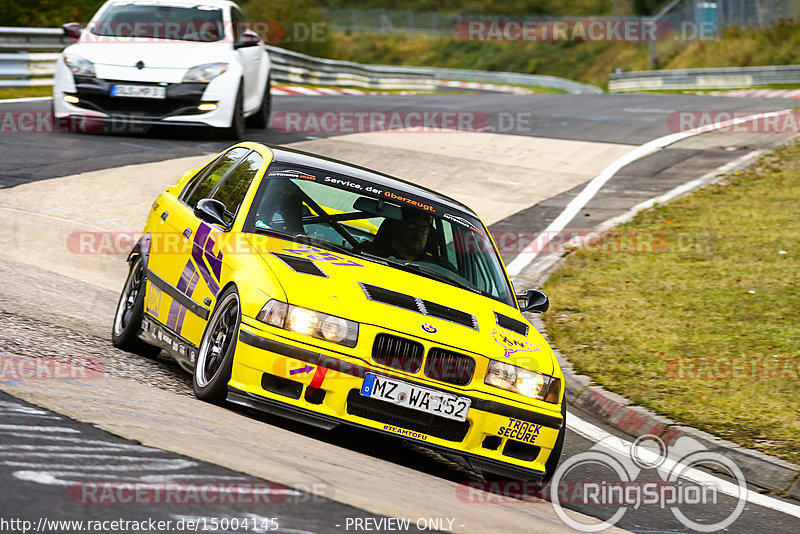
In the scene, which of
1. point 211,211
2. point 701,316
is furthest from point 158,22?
point 211,211

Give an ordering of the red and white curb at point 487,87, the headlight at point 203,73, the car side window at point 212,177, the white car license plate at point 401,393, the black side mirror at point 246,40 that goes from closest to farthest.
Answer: the white car license plate at point 401,393 < the car side window at point 212,177 < the headlight at point 203,73 < the black side mirror at point 246,40 < the red and white curb at point 487,87

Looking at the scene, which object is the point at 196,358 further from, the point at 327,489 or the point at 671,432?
the point at 671,432

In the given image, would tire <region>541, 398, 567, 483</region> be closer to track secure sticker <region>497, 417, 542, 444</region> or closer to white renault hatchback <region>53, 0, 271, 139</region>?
track secure sticker <region>497, 417, 542, 444</region>

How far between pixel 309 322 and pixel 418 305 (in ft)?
2.02

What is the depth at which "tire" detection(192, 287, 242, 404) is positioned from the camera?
5.96m

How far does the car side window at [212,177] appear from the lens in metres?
7.76

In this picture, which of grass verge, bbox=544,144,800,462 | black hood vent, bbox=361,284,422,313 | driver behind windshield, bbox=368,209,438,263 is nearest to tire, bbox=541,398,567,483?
black hood vent, bbox=361,284,422,313

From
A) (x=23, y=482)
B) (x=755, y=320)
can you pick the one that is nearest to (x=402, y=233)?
(x=23, y=482)

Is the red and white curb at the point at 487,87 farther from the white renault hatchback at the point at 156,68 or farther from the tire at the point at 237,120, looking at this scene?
the white renault hatchback at the point at 156,68

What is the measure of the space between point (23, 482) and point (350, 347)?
1960 millimetres

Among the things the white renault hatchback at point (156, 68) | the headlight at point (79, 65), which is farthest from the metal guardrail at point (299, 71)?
the headlight at point (79, 65)

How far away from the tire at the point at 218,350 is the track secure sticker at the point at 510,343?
1.35m

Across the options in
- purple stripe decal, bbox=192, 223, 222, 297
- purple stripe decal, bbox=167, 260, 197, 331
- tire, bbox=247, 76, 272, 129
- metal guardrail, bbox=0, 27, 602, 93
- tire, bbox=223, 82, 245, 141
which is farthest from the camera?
metal guardrail, bbox=0, 27, 602, 93

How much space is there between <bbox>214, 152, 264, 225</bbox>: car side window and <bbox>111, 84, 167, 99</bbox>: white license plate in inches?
310
